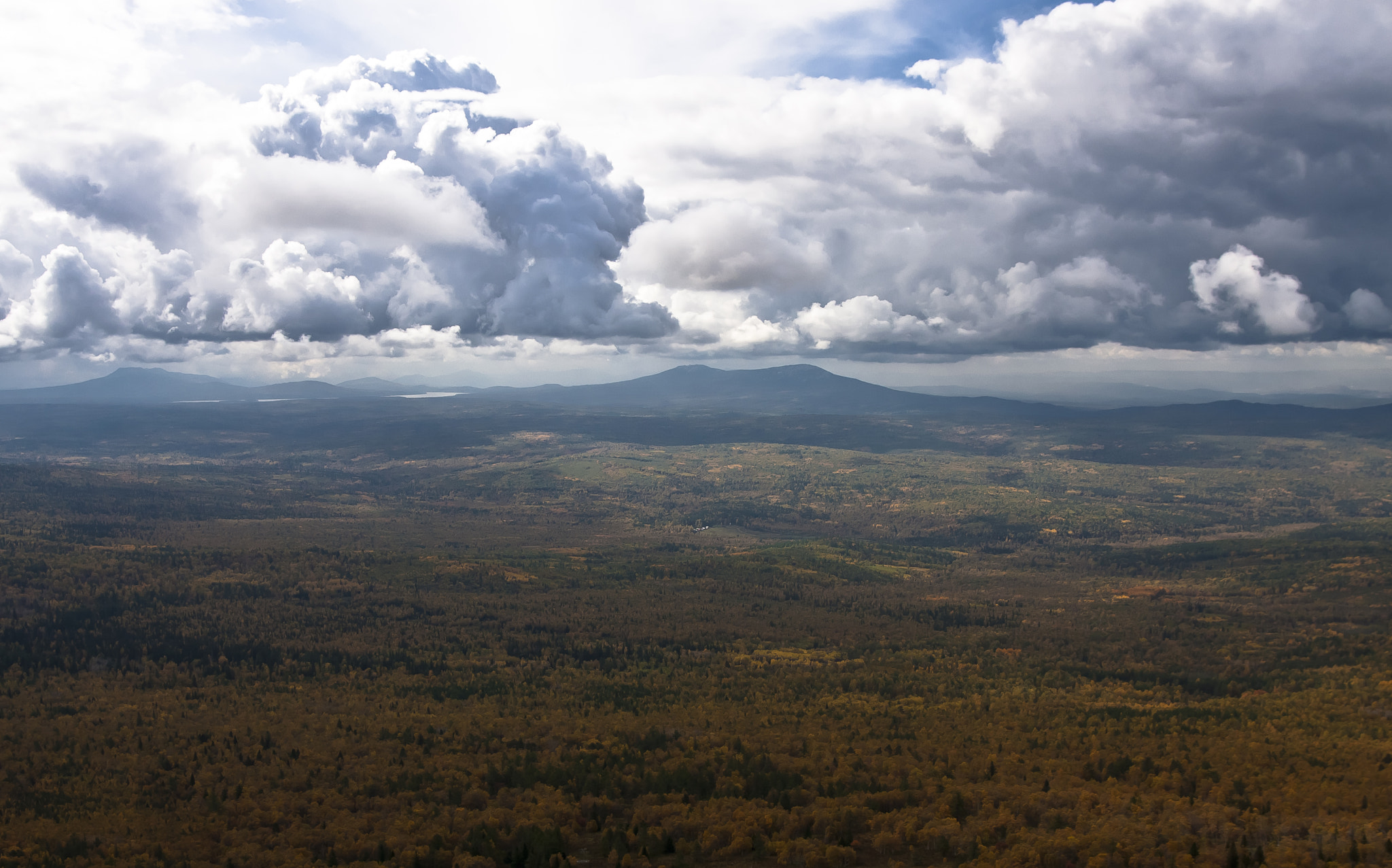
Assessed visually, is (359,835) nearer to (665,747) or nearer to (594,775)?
(594,775)

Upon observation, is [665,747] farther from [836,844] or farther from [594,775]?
[836,844]

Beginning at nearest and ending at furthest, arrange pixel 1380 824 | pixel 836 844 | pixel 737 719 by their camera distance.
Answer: pixel 1380 824, pixel 836 844, pixel 737 719

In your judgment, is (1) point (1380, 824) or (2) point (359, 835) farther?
(2) point (359, 835)

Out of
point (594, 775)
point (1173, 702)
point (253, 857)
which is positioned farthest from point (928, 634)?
point (253, 857)

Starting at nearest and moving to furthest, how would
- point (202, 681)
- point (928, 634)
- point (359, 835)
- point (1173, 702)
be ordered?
point (359, 835), point (1173, 702), point (202, 681), point (928, 634)

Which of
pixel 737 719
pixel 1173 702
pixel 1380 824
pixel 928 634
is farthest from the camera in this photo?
pixel 928 634

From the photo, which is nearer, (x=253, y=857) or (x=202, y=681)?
(x=253, y=857)

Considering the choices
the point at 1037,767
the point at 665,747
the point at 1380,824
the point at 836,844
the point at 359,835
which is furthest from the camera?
the point at 665,747

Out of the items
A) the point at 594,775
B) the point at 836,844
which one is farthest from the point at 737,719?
the point at 836,844

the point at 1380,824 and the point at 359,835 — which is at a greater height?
the point at 1380,824
